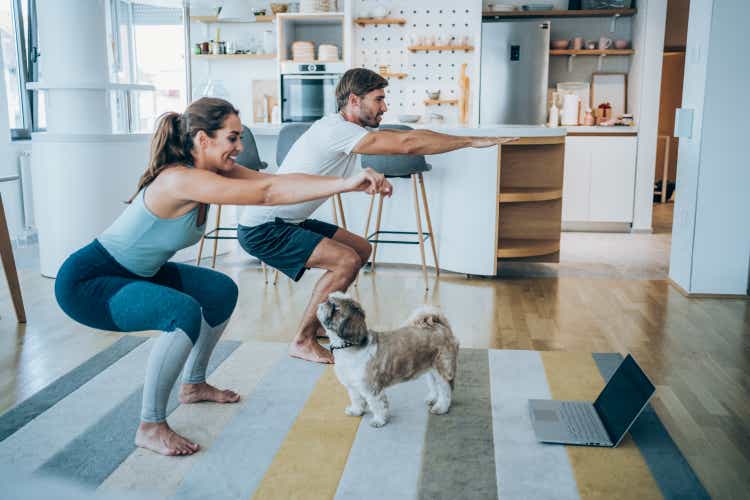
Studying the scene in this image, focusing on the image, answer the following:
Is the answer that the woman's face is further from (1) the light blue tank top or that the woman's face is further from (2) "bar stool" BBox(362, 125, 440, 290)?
(2) "bar stool" BBox(362, 125, 440, 290)

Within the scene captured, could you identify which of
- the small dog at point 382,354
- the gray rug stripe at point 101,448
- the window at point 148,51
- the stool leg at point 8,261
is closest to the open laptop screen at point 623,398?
the small dog at point 382,354

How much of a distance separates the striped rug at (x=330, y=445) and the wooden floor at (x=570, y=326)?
0.17m

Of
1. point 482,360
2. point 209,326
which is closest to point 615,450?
point 482,360

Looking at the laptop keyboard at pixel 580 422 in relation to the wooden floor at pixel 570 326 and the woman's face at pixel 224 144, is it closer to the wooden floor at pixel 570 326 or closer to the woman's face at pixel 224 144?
the wooden floor at pixel 570 326

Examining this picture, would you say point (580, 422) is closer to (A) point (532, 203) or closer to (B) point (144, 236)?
(B) point (144, 236)

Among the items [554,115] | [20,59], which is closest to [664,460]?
[554,115]

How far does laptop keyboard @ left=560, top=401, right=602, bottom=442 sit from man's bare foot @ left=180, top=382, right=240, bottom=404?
1.17m

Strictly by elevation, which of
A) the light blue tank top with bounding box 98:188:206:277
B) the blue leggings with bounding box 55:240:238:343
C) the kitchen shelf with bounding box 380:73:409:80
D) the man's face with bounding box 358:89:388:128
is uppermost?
the kitchen shelf with bounding box 380:73:409:80

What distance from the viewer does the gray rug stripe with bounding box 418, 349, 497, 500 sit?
6.79 ft

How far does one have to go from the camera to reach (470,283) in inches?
185

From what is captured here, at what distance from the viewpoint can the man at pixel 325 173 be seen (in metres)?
2.92

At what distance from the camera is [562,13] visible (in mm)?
7098

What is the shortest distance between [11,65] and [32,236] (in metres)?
1.63

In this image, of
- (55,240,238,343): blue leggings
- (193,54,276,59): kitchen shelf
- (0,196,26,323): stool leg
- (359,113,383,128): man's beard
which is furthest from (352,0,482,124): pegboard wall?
(55,240,238,343): blue leggings
